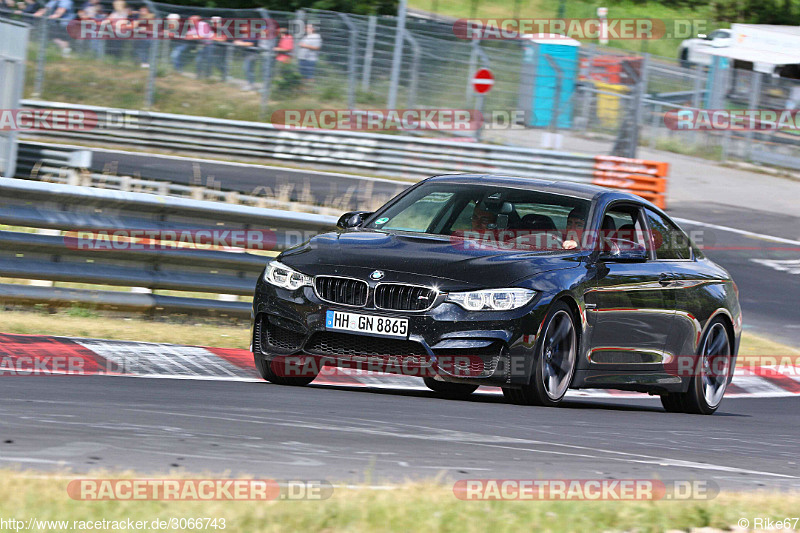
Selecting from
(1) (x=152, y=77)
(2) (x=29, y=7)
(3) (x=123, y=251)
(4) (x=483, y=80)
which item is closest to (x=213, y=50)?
(1) (x=152, y=77)

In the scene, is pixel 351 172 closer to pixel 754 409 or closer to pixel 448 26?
pixel 448 26

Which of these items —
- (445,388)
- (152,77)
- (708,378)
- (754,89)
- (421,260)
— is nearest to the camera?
(421,260)

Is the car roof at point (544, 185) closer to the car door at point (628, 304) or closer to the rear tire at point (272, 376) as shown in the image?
the car door at point (628, 304)

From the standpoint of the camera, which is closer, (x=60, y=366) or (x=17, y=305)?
(x=60, y=366)

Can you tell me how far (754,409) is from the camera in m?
9.85

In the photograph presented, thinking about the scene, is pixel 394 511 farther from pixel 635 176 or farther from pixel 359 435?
pixel 635 176

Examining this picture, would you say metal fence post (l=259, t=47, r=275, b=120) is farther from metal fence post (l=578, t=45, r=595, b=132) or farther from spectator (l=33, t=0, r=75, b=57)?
metal fence post (l=578, t=45, r=595, b=132)

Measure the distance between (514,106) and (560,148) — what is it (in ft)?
4.24

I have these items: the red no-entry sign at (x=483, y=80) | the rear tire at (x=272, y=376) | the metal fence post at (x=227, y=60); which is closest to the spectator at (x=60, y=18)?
the metal fence post at (x=227, y=60)

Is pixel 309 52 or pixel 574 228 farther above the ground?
pixel 574 228

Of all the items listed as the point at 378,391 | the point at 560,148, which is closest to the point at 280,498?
the point at 378,391

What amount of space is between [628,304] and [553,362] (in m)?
0.97

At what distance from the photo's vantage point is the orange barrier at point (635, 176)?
2306cm

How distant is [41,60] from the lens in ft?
83.9
